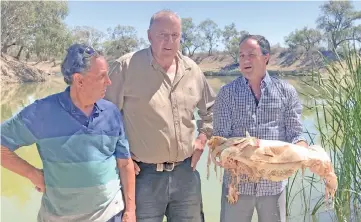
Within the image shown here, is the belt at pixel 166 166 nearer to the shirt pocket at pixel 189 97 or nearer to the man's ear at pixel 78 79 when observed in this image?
the shirt pocket at pixel 189 97

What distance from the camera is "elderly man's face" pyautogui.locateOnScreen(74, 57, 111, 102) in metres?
1.74

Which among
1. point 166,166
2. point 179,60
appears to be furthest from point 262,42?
point 166,166

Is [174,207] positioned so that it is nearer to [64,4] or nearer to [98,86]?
[98,86]

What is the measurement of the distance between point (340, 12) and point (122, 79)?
39253 mm

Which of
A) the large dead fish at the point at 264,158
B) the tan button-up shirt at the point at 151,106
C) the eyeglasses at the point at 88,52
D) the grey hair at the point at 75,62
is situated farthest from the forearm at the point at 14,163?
the large dead fish at the point at 264,158

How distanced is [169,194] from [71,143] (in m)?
0.83

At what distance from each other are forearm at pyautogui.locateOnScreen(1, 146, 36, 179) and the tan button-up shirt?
26.0 inches

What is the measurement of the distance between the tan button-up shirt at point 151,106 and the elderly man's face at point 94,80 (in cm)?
50

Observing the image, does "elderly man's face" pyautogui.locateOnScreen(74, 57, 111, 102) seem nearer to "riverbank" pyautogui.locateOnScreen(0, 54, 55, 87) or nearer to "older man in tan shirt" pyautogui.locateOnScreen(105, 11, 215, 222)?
"older man in tan shirt" pyautogui.locateOnScreen(105, 11, 215, 222)

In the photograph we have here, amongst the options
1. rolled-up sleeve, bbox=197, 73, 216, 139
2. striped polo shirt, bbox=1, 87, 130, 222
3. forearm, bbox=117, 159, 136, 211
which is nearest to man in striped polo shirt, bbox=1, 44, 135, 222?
striped polo shirt, bbox=1, 87, 130, 222

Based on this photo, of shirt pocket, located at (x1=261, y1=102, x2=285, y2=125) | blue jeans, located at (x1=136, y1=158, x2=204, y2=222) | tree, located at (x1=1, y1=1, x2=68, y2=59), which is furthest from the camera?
tree, located at (x1=1, y1=1, x2=68, y2=59)

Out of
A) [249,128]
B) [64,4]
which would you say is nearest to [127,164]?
[249,128]

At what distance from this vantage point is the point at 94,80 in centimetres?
174

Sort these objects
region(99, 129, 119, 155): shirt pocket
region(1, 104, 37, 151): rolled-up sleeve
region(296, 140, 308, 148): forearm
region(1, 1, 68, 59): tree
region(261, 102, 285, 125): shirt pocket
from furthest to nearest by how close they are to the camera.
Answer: region(1, 1, 68, 59): tree
region(261, 102, 285, 125): shirt pocket
region(296, 140, 308, 148): forearm
region(99, 129, 119, 155): shirt pocket
region(1, 104, 37, 151): rolled-up sleeve
